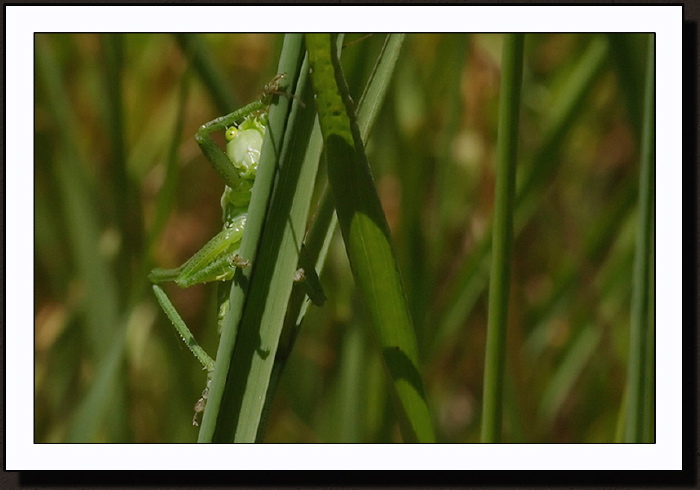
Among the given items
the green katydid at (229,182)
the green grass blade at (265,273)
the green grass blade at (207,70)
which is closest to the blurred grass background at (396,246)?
the green grass blade at (207,70)

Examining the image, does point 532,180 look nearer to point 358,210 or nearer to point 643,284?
point 643,284

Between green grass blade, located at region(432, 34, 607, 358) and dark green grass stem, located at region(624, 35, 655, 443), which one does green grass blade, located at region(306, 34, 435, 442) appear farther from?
green grass blade, located at region(432, 34, 607, 358)

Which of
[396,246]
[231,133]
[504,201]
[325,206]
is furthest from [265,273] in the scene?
[396,246]

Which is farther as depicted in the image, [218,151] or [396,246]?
[396,246]

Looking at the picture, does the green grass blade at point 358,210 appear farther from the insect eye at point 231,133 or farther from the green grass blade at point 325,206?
the insect eye at point 231,133

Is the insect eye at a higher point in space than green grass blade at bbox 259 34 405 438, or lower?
higher

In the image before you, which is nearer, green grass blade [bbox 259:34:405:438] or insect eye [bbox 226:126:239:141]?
green grass blade [bbox 259:34:405:438]

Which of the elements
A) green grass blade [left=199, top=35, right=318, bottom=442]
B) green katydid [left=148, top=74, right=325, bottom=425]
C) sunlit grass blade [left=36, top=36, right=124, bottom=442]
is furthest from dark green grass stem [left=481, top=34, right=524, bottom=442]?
sunlit grass blade [left=36, top=36, right=124, bottom=442]
